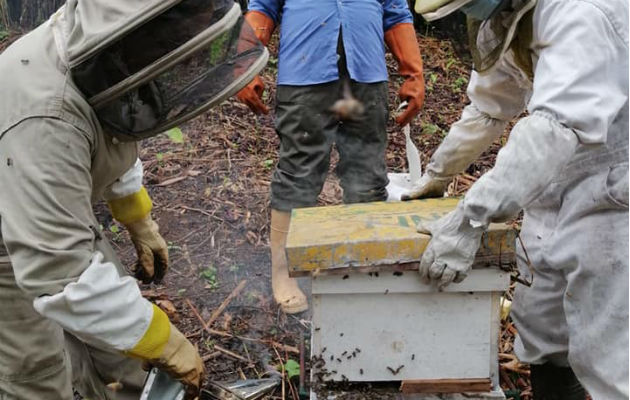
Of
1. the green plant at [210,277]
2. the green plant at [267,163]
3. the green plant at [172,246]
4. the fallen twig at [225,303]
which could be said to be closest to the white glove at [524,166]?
the fallen twig at [225,303]

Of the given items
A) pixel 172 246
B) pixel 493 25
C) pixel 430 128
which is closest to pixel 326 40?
pixel 493 25

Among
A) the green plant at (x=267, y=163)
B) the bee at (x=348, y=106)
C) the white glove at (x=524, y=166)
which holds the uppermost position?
the white glove at (x=524, y=166)

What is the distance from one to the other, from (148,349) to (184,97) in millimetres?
821

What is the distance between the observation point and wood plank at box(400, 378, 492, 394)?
2234mm

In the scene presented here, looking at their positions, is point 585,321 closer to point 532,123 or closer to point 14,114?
point 532,123

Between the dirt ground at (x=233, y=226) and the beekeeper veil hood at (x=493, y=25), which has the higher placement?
the beekeeper veil hood at (x=493, y=25)

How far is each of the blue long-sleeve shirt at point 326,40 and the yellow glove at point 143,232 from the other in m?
1.06

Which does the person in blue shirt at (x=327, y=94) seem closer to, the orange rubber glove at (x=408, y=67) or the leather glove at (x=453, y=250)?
the orange rubber glove at (x=408, y=67)

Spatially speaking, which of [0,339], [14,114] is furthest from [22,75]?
[0,339]

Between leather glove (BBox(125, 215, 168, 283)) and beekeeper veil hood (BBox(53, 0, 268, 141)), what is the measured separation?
0.84 m

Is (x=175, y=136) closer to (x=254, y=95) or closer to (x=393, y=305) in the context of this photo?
(x=254, y=95)

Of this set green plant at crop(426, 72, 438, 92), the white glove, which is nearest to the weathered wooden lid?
the white glove

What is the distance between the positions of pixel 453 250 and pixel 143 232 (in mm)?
1505

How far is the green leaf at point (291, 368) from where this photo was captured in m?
3.13
